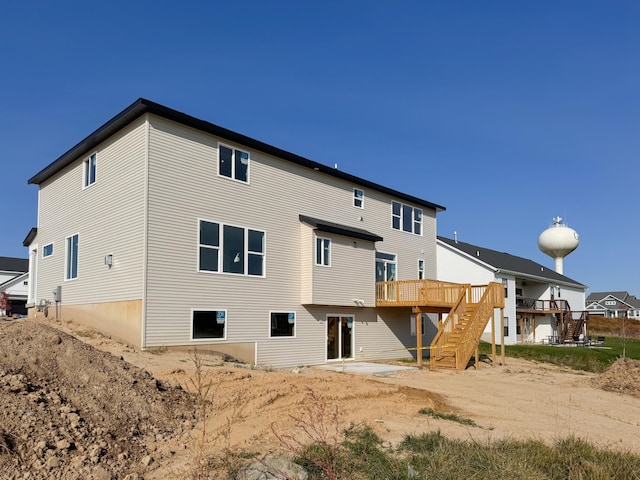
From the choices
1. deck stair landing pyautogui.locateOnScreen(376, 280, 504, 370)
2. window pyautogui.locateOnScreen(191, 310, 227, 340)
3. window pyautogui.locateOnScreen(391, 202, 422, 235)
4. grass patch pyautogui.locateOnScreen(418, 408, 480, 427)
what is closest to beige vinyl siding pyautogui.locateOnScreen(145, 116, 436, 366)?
window pyautogui.locateOnScreen(191, 310, 227, 340)

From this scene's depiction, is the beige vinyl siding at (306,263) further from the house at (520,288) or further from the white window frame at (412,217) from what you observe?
the house at (520,288)

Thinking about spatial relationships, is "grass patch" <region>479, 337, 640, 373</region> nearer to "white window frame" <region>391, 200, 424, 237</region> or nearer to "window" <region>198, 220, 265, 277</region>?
"white window frame" <region>391, 200, 424, 237</region>

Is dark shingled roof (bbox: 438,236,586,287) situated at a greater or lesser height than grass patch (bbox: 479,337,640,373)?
greater

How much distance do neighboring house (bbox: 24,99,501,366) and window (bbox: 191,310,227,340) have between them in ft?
0.11

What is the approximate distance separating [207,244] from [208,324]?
Answer: 2621mm

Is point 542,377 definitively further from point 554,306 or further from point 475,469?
point 554,306

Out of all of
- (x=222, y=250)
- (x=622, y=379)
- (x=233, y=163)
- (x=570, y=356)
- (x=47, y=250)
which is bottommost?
(x=570, y=356)

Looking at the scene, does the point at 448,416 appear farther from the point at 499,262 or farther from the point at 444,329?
the point at 499,262

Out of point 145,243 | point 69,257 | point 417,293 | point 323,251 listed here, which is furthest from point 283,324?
point 69,257

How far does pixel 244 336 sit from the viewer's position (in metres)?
17.9

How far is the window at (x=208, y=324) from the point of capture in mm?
16516

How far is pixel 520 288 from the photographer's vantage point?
139 feet

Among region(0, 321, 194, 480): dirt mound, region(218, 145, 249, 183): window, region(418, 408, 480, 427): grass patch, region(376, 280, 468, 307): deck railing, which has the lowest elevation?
region(418, 408, 480, 427): grass patch

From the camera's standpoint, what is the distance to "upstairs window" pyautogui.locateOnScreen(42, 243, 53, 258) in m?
21.5
